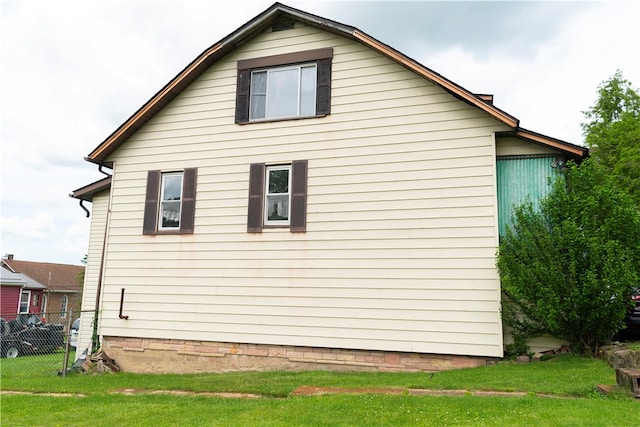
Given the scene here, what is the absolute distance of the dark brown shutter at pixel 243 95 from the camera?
10.6 metres

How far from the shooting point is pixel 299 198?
971cm

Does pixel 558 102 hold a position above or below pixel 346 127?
above

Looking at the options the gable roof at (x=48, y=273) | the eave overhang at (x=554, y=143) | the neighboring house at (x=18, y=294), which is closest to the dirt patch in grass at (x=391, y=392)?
the eave overhang at (x=554, y=143)

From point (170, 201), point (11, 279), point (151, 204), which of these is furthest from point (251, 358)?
point (11, 279)

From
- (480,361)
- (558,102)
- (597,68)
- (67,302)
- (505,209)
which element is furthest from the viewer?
(67,302)

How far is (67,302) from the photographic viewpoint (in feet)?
123

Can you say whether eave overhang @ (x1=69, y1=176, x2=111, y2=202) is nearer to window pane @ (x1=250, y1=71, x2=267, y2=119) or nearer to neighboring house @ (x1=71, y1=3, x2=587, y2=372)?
neighboring house @ (x1=71, y1=3, x2=587, y2=372)

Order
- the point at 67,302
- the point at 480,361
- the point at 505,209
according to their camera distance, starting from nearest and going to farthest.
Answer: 1. the point at 480,361
2. the point at 505,209
3. the point at 67,302

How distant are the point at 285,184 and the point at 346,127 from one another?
6.38ft

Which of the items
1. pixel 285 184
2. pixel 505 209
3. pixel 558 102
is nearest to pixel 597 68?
pixel 558 102

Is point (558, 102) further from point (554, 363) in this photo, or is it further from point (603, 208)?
point (554, 363)

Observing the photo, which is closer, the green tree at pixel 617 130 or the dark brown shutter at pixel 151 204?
the dark brown shutter at pixel 151 204

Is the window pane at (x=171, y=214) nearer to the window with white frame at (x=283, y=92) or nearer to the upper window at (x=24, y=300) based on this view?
the window with white frame at (x=283, y=92)

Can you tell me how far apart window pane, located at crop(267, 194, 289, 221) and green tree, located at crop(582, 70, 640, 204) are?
1267 centimetres
